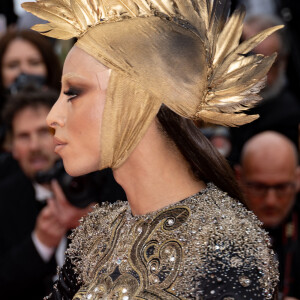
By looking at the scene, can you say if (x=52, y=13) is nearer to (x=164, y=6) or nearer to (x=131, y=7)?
(x=131, y=7)

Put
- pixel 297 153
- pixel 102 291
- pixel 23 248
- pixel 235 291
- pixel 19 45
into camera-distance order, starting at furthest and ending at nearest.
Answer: pixel 19 45, pixel 297 153, pixel 23 248, pixel 102 291, pixel 235 291

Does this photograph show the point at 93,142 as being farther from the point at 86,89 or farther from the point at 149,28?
the point at 149,28

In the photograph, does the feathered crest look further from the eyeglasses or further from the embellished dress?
the eyeglasses

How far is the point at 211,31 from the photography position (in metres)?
2.23

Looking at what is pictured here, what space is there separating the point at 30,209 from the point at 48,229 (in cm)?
50

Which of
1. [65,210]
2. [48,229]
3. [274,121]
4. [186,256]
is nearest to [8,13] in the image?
[274,121]

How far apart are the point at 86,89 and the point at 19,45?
125 inches

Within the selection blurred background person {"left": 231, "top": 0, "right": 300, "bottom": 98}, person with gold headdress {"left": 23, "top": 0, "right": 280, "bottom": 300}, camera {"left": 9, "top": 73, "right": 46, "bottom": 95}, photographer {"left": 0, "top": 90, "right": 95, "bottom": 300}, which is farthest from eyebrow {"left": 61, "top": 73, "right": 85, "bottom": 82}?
blurred background person {"left": 231, "top": 0, "right": 300, "bottom": 98}

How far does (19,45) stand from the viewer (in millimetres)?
5242

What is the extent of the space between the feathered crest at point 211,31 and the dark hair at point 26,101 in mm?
2449

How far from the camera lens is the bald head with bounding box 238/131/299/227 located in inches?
173

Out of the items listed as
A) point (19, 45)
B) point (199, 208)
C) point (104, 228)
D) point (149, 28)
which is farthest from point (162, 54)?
point (19, 45)

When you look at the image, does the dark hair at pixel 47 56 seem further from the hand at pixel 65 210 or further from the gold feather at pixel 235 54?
the gold feather at pixel 235 54

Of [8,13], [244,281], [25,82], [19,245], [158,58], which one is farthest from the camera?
[8,13]
